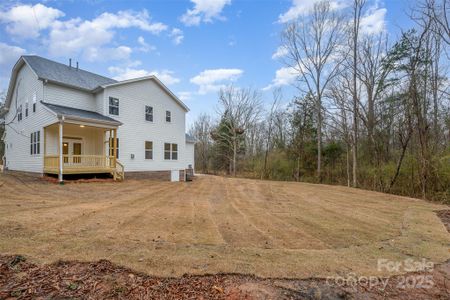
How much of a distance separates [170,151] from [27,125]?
8770 millimetres

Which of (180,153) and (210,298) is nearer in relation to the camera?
(210,298)

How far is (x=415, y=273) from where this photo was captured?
3051 millimetres

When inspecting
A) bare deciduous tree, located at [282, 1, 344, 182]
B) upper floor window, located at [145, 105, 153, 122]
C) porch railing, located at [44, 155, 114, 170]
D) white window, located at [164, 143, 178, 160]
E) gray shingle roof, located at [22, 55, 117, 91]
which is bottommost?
porch railing, located at [44, 155, 114, 170]

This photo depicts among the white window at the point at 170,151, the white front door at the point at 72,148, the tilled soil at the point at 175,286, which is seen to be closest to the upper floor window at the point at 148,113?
the white window at the point at 170,151

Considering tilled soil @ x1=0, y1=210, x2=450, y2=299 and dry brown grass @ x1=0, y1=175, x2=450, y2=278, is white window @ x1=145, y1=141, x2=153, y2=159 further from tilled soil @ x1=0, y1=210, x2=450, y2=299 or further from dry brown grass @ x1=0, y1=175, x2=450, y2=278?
tilled soil @ x1=0, y1=210, x2=450, y2=299

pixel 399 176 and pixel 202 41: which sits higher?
pixel 202 41

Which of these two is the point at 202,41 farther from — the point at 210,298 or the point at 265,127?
the point at 210,298

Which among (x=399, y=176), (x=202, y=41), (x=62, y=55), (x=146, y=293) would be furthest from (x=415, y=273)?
(x=62, y=55)

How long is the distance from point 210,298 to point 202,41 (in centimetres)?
1623

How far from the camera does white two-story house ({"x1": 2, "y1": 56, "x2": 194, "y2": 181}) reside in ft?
Result: 41.0

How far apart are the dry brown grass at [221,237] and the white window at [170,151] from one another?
34.5 ft

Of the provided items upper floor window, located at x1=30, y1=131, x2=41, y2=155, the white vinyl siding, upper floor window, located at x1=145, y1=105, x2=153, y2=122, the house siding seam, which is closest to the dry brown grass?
the house siding seam

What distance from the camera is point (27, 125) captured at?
570 inches

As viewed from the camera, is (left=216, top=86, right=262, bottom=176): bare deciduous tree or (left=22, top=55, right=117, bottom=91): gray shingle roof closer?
(left=22, top=55, right=117, bottom=91): gray shingle roof
